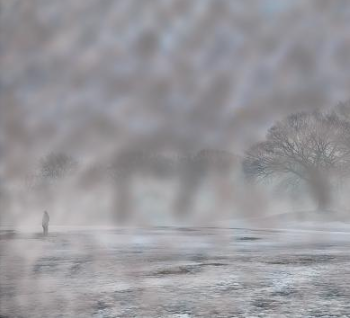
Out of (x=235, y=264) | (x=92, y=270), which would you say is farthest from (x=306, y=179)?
(x=92, y=270)

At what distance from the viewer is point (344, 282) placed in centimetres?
406

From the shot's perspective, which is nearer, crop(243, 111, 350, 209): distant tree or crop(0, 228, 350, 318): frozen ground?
crop(0, 228, 350, 318): frozen ground

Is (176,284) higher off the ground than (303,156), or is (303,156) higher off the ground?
(303,156)

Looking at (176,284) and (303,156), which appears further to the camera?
(303,156)

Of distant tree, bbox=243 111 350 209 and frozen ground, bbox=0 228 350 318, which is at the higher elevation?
distant tree, bbox=243 111 350 209

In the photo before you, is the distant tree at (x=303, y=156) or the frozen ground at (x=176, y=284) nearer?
the frozen ground at (x=176, y=284)

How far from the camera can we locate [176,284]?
4117mm

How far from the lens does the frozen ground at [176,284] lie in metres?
3.15

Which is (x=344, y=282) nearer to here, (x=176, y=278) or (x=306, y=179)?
(x=176, y=278)

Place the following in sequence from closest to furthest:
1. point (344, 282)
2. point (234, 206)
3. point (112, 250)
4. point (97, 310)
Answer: point (234, 206) → point (97, 310) → point (344, 282) → point (112, 250)

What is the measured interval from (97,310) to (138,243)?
5188mm

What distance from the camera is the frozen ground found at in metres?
3.15

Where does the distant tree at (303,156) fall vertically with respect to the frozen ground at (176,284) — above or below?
above

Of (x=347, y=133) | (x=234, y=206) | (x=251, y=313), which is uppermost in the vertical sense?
(x=347, y=133)
